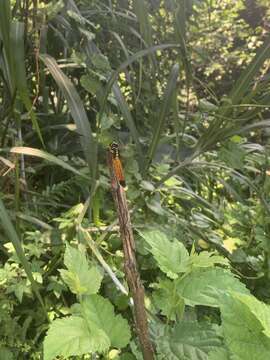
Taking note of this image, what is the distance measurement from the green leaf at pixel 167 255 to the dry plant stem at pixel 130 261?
34 millimetres

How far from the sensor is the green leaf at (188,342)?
20.5 inches

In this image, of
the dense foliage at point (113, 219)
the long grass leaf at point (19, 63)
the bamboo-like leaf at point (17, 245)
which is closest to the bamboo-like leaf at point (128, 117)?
the dense foliage at point (113, 219)

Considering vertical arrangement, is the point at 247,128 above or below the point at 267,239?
above

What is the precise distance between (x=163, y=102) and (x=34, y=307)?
532 mm

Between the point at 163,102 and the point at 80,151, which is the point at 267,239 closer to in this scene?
the point at 163,102

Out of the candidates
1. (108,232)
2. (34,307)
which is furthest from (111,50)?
(34,307)

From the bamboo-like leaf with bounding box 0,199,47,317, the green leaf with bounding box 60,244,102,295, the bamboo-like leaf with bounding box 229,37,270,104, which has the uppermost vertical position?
the bamboo-like leaf with bounding box 229,37,270,104

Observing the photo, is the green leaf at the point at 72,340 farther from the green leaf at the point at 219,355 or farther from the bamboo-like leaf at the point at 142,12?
the bamboo-like leaf at the point at 142,12

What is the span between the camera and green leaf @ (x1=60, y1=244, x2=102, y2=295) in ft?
1.81

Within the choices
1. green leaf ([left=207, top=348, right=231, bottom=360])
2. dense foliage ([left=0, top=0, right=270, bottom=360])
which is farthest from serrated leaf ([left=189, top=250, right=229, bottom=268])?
green leaf ([left=207, top=348, right=231, bottom=360])

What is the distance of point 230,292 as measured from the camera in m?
0.46

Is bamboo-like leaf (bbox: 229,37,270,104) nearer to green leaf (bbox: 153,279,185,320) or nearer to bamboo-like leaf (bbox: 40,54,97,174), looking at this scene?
bamboo-like leaf (bbox: 40,54,97,174)

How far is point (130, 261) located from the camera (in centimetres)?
52

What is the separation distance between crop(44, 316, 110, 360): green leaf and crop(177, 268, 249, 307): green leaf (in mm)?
106
